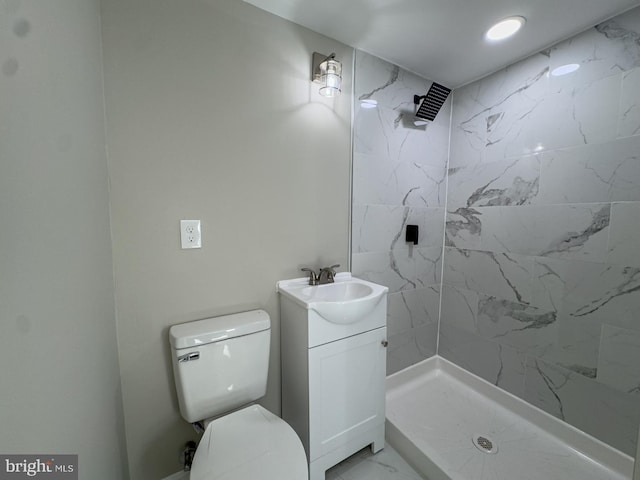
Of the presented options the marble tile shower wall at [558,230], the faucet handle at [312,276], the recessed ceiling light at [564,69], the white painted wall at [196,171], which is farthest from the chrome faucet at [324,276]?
the recessed ceiling light at [564,69]

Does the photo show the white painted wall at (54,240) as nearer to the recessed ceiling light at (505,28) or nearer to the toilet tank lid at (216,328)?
the toilet tank lid at (216,328)

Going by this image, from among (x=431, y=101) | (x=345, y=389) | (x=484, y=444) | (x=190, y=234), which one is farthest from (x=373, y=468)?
(x=431, y=101)

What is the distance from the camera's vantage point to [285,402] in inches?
54.9

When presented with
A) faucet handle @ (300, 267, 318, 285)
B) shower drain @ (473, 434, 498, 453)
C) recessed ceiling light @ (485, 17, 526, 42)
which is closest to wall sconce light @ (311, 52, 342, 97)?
recessed ceiling light @ (485, 17, 526, 42)

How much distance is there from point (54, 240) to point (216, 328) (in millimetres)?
671

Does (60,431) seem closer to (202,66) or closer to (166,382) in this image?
(166,382)

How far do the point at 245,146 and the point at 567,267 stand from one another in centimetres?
195

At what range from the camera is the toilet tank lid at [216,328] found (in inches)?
40.2

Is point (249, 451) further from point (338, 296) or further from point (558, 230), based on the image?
point (558, 230)

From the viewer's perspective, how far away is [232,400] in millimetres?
1119

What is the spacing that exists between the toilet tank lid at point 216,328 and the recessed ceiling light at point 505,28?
6.54 feet

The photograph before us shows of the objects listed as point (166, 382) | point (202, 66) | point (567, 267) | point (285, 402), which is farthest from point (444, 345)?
point (202, 66)

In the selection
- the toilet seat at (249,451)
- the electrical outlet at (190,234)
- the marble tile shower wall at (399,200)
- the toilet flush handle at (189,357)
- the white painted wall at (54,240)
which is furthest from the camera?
the marble tile shower wall at (399,200)

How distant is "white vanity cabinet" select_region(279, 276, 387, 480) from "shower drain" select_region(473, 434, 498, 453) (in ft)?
1.86
